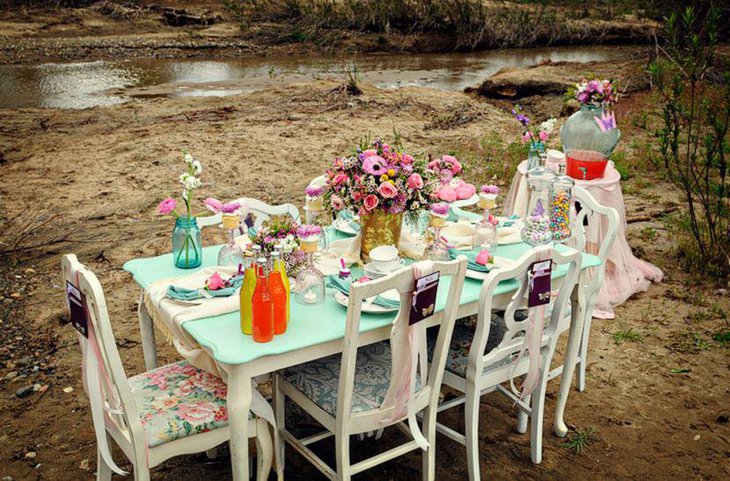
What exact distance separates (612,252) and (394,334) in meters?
2.83

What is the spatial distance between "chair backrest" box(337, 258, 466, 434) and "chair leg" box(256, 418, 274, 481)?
27 centimetres

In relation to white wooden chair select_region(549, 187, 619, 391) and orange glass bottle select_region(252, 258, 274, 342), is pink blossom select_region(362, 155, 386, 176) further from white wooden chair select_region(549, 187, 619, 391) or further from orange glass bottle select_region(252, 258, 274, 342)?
white wooden chair select_region(549, 187, 619, 391)

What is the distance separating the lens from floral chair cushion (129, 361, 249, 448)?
7.59ft

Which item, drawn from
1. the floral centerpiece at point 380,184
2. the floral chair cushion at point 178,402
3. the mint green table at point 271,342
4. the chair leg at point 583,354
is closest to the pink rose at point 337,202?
the floral centerpiece at point 380,184

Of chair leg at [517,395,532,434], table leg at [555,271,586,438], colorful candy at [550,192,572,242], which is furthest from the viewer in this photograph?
colorful candy at [550,192,572,242]

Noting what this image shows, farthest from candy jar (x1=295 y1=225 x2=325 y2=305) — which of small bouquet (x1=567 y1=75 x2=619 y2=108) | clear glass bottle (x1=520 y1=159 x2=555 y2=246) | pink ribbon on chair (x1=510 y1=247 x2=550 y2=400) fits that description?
small bouquet (x1=567 y1=75 x2=619 y2=108)

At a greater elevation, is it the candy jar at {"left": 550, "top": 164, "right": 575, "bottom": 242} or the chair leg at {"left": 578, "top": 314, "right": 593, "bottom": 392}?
the candy jar at {"left": 550, "top": 164, "right": 575, "bottom": 242}

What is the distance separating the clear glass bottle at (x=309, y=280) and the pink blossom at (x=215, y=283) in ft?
0.95

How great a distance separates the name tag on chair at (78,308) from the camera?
220 centimetres

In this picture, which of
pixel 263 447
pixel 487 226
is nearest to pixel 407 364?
pixel 263 447

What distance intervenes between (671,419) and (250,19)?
59.3 feet

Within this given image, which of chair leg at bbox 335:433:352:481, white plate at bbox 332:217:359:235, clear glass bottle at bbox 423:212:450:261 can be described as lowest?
chair leg at bbox 335:433:352:481

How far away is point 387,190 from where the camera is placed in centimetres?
266

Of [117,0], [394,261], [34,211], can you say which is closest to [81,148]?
[34,211]
